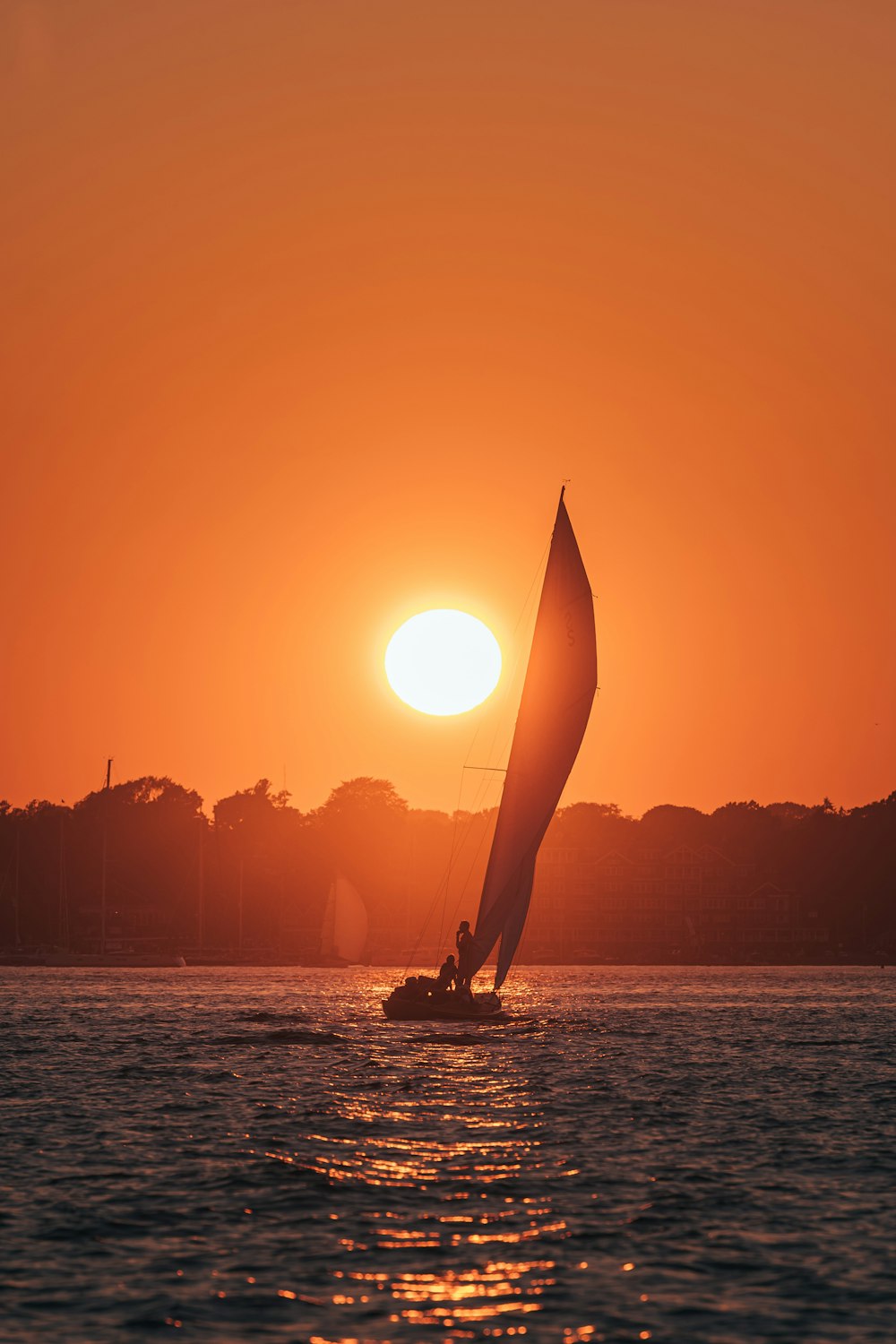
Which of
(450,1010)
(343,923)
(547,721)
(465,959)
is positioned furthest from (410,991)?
(343,923)

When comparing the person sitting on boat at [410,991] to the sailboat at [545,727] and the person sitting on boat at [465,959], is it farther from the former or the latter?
the sailboat at [545,727]

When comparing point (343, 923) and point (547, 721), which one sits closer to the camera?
point (547, 721)

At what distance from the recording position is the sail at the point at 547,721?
57.6 m

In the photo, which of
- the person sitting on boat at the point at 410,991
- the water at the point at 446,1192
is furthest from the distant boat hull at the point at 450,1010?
the water at the point at 446,1192

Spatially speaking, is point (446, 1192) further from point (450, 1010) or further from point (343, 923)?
point (343, 923)

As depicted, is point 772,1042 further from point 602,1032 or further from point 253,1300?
point 253,1300

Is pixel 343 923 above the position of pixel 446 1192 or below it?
above

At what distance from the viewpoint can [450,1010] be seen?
60.1 meters

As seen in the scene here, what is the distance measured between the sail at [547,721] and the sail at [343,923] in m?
112

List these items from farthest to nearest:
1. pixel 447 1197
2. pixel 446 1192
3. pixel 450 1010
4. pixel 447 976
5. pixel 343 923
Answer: pixel 343 923, pixel 447 976, pixel 450 1010, pixel 446 1192, pixel 447 1197

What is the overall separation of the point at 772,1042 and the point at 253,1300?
4747 centimetres

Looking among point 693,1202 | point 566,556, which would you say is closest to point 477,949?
point 566,556

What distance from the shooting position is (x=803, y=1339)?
1772 centimetres

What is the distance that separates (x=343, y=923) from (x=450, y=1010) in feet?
380
